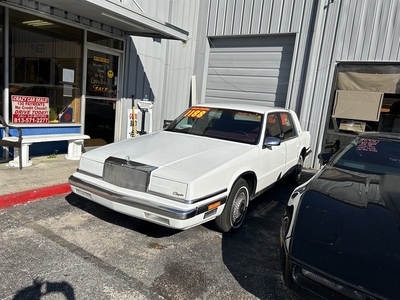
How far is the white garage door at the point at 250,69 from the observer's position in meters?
8.88

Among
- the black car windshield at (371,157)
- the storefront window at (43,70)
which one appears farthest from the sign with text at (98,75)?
the black car windshield at (371,157)

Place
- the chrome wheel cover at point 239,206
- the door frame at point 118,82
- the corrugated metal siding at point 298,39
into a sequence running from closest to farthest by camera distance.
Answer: the chrome wheel cover at point 239,206 < the door frame at point 118,82 < the corrugated metal siding at point 298,39

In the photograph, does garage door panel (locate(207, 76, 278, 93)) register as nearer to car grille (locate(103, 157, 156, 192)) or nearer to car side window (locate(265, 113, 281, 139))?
car side window (locate(265, 113, 281, 139))

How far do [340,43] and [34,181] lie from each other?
7878mm

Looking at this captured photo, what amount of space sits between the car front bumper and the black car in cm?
85

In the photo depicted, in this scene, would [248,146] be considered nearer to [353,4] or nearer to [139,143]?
[139,143]

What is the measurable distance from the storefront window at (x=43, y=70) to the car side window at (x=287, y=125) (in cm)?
479

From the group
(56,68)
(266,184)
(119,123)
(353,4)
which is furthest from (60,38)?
(353,4)

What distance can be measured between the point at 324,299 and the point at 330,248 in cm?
→ 36

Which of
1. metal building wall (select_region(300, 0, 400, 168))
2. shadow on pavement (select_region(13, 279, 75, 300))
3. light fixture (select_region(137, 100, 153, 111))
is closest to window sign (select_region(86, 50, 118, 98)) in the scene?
light fixture (select_region(137, 100, 153, 111))

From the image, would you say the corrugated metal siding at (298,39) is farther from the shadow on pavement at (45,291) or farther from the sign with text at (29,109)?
the shadow on pavement at (45,291)

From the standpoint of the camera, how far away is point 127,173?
3.40 m

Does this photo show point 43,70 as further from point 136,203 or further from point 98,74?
point 136,203

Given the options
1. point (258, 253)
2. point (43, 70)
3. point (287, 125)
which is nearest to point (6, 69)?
point (43, 70)
